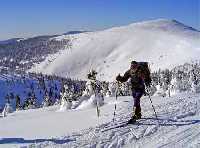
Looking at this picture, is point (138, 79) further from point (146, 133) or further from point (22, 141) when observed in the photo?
point (22, 141)

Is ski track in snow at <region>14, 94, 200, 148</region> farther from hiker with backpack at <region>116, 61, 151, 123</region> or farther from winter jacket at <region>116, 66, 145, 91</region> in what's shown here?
winter jacket at <region>116, 66, 145, 91</region>

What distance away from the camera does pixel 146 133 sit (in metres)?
14.4

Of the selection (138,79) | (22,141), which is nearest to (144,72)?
(138,79)

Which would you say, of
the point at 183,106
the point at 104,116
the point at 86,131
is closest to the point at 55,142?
the point at 86,131

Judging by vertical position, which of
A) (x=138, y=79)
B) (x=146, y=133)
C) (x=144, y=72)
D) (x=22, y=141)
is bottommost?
(x=22, y=141)

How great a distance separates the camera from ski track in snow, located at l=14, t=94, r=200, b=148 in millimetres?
13078

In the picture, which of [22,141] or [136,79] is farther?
[136,79]

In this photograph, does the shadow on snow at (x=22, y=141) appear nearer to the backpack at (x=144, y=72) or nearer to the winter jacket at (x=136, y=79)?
the winter jacket at (x=136, y=79)

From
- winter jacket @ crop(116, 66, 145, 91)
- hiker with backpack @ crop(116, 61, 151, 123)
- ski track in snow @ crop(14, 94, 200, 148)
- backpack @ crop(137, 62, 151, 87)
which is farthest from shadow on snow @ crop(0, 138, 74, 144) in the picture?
backpack @ crop(137, 62, 151, 87)

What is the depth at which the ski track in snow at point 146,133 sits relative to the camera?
42.9 feet

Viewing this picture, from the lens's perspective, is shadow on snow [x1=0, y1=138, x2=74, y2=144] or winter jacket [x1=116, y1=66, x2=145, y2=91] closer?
shadow on snow [x1=0, y1=138, x2=74, y2=144]

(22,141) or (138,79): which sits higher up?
(138,79)

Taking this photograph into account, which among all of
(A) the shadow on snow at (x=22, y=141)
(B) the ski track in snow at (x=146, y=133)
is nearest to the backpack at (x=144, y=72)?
(B) the ski track in snow at (x=146, y=133)

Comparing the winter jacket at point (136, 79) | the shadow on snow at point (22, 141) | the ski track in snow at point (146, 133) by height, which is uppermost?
the winter jacket at point (136, 79)
